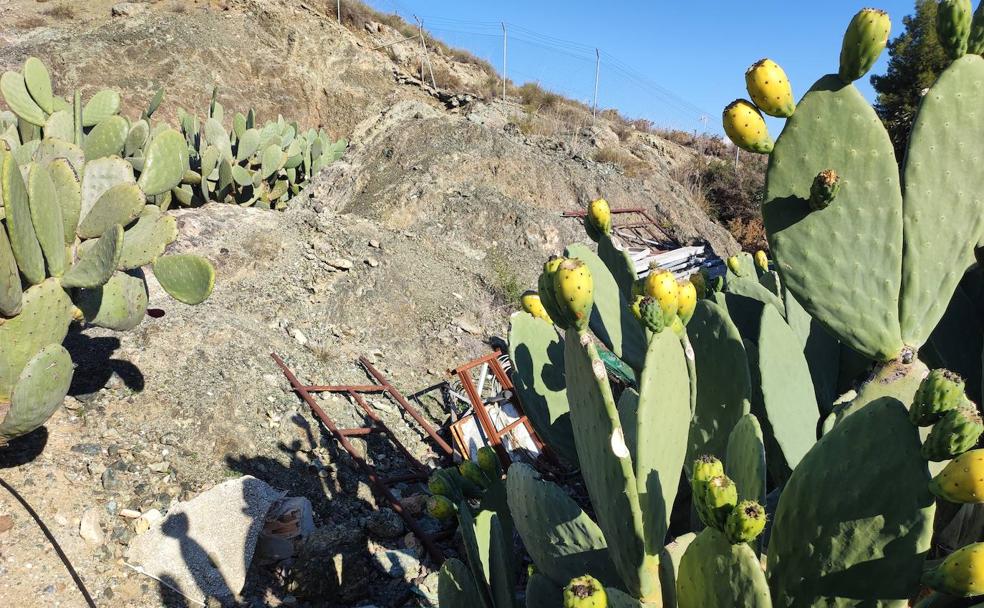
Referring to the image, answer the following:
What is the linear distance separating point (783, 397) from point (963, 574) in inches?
31.3

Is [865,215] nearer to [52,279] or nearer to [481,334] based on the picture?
[52,279]

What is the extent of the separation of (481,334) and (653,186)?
6.70 metres

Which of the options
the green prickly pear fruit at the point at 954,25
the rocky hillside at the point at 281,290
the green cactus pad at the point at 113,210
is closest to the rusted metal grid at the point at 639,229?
the rocky hillside at the point at 281,290

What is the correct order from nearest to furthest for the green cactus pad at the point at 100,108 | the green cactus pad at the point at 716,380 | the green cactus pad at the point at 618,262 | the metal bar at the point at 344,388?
1. the green cactus pad at the point at 716,380
2. the green cactus pad at the point at 618,262
3. the metal bar at the point at 344,388
4. the green cactus pad at the point at 100,108

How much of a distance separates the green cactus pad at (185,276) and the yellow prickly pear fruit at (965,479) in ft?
9.12

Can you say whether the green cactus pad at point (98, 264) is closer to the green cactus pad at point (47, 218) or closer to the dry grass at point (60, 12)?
the green cactus pad at point (47, 218)

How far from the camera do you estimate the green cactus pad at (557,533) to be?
1.37 meters

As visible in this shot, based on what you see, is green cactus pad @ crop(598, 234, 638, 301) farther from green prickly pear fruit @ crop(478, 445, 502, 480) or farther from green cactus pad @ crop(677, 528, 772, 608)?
green cactus pad @ crop(677, 528, 772, 608)

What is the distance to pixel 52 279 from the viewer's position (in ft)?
8.73

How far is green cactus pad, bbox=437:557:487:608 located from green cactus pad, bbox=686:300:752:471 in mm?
626

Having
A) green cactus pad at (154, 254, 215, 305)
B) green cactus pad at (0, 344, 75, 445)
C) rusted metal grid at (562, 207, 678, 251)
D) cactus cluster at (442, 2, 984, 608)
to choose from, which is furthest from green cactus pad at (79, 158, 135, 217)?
rusted metal grid at (562, 207, 678, 251)

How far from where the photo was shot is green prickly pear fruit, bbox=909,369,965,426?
2.89 ft

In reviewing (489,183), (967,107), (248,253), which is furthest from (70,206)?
(489,183)

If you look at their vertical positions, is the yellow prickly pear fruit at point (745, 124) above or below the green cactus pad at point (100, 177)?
above
